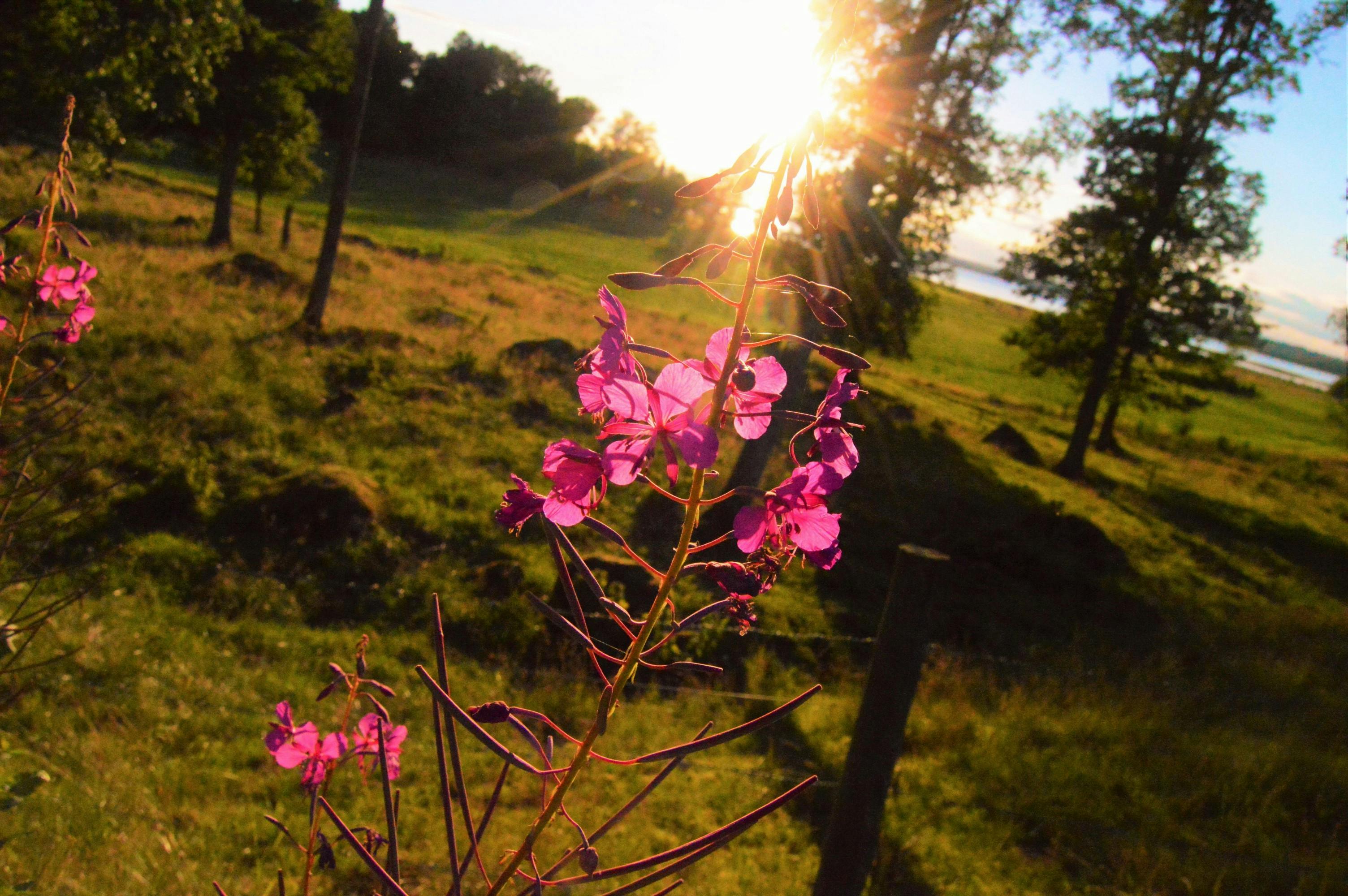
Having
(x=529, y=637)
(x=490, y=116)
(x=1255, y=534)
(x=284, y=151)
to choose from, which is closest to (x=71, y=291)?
(x=529, y=637)

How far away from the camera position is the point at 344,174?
39.9 feet

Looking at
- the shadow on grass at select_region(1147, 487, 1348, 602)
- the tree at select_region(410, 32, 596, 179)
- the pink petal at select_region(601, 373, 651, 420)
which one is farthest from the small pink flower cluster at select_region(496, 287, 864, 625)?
the tree at select_region(410, 32, 596, 179)

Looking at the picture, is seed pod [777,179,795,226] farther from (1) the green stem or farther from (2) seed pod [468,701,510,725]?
(2) seed pod [468,701,510,725]

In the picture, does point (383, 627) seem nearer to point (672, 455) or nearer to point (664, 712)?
point (664, 712)

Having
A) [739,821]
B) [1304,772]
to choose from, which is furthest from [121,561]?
[1304,772]

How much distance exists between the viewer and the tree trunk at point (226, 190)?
18516mm

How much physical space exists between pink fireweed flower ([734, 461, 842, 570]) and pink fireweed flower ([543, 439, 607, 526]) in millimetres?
169

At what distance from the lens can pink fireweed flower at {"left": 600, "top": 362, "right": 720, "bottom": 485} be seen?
798mm

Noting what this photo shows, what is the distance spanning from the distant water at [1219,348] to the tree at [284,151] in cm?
1487

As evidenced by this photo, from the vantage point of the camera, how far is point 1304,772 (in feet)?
16.9

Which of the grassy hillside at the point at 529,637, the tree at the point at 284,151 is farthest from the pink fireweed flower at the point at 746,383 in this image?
the tree at the point at 284,151

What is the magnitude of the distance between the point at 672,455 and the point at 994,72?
17.5 metres

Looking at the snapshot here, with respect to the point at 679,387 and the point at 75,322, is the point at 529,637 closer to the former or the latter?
the point at 75,322

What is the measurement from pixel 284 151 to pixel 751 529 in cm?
2137
